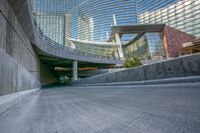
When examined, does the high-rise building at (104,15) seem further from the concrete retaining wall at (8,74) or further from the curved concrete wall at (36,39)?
the concrete retaining wall at (8,74)

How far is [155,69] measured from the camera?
7.45 m

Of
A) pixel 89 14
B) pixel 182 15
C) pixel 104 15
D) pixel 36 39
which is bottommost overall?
pixel 36 39


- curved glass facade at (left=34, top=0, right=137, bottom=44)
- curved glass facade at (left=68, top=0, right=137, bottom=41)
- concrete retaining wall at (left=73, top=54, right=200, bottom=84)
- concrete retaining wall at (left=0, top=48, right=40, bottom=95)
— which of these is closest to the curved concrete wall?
concrete retaining wall at (left=0, top=48, right=40, bottom=95)

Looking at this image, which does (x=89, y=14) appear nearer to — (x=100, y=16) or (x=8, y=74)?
(x=100, y=16)

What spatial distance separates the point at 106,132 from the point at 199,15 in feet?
287

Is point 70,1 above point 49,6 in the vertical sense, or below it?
above

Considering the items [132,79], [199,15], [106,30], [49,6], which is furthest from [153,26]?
[49,6]

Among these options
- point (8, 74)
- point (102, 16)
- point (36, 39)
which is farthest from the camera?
point (102, 16)

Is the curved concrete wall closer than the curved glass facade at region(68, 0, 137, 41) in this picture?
Yes

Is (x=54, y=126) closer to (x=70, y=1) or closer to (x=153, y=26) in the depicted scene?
(x=153, y=26)

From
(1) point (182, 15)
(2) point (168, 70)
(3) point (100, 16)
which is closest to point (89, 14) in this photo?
(3) point (100, 16)

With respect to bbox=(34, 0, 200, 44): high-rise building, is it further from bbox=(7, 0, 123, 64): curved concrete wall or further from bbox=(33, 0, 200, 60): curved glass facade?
bbox=(7, 0, 123, 64): curved concrete wall

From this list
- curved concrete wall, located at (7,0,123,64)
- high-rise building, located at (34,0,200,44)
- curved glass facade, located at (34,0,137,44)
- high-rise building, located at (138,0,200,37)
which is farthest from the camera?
curved glass facade, located at (34,0,137,44)

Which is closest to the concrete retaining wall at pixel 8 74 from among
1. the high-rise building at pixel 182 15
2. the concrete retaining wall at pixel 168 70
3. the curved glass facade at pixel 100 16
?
the concrete retaining wall at pixel 168 70
